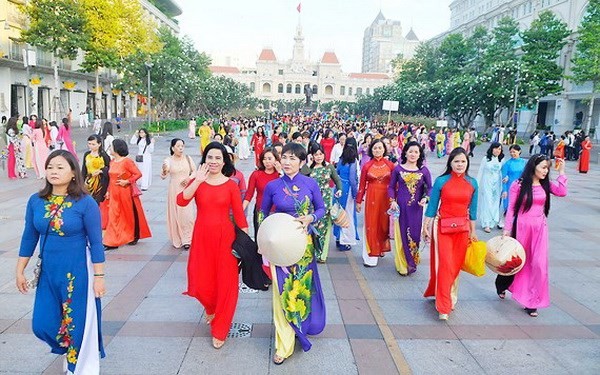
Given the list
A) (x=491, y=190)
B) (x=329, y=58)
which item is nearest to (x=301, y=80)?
(x=329, y=58)

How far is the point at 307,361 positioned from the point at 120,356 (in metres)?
1.46

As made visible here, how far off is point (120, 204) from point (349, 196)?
326 centimetres

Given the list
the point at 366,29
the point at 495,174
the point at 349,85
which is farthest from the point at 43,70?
the point at 366,29

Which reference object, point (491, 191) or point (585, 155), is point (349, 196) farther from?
point (585, 155)

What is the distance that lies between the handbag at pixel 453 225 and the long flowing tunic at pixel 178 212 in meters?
3.61

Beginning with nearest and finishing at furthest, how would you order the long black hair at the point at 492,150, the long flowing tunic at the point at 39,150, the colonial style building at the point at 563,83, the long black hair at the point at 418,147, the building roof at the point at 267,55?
the long black hair at the point at 418,147
the long black hair at the point at 492,150
the long flowing tunic at the point at 39,150
the colonial style building at the point at 563,83
the building roof at the point at 267,55

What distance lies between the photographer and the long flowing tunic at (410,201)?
5910 millimetres

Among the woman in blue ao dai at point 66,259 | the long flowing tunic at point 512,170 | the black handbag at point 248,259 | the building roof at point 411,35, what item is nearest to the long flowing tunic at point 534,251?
the black handbag at point 248,259

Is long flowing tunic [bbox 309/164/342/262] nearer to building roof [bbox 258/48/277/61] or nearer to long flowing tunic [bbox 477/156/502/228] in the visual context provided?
long flowing tunic [bbox 477/156/502/228]

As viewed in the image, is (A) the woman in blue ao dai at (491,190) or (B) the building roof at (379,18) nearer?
(A) the woman in blue ao dai at (491,190)

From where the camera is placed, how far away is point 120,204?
22.6ft

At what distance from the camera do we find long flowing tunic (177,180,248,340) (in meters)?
3.92

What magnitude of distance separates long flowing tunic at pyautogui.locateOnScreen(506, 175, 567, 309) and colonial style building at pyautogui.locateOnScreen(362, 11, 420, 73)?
5171 inches

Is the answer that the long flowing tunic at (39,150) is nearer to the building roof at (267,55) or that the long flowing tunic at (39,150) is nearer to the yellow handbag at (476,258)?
the yellow handbag at (476,258)
